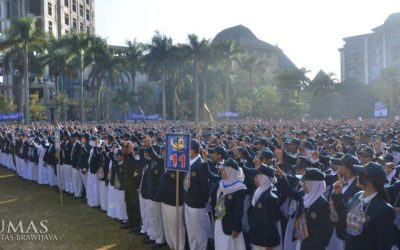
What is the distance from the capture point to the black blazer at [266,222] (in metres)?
6.23

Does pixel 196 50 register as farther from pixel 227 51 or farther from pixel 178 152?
pixel 178 152

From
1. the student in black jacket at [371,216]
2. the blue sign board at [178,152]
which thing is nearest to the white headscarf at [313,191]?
the student in black jacket at [371,216]

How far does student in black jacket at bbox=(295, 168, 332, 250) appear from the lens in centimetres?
559

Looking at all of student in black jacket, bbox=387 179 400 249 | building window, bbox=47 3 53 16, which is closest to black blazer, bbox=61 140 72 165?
student in black jacket, bbox=387 179 400 249

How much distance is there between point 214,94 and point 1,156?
166 ft

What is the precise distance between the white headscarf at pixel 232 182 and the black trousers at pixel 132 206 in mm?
3683

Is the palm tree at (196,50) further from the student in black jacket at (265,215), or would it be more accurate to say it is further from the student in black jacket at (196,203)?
the student in black jacket at (265,215)

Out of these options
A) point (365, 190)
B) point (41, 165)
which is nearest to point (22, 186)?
point (41, 165)

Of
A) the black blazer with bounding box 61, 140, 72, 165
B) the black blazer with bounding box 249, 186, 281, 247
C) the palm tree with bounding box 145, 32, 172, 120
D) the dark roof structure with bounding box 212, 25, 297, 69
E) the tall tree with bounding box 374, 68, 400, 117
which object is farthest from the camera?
the dark roof structure with bounding box 212, 25, 297, 69

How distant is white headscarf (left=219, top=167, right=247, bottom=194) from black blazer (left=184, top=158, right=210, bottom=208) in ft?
3.07

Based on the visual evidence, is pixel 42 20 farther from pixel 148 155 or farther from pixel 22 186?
pixel 148 155

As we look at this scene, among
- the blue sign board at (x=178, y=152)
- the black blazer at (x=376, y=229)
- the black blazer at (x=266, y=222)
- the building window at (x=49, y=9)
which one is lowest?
the black blazer at (x=266, y=222)

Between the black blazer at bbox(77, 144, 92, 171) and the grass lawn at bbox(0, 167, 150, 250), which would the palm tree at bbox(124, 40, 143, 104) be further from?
the black blazer at bbox(77, 144, 92, 171)

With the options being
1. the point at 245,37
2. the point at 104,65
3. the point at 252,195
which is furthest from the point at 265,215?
the point at 245,37
